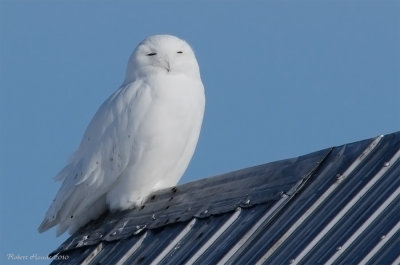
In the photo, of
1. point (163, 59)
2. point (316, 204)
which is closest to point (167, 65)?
point (163, 59)

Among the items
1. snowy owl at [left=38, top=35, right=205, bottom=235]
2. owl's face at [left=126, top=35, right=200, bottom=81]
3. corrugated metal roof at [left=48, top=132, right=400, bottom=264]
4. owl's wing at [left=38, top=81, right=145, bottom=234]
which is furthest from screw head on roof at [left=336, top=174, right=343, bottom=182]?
owl's face at [left=126, top=35, right=200, bottom=81]

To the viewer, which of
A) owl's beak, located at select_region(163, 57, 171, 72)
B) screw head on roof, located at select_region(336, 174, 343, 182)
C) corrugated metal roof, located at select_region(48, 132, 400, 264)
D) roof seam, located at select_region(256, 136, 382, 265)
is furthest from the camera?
owl's beak, located at select_region(163, 57, 171, 72)

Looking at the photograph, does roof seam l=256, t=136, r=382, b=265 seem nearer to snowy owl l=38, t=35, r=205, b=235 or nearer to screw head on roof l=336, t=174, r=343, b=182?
screw head on roof l=336, t=174, r=343, b=182

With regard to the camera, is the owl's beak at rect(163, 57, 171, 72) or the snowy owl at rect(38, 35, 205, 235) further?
the owl's beak at rect(163, 57, 171, 72)

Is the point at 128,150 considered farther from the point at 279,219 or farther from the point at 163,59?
the point at 279,219

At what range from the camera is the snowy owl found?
13156 millimetres

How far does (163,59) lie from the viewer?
544 inches

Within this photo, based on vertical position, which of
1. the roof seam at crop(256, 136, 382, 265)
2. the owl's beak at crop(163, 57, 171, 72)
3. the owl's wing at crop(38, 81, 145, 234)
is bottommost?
the roof seam at crop(256, 136, 382, 265)

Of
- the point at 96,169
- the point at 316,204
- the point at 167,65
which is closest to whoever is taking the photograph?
the point at 316,204

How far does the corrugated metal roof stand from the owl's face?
1745 millimetres

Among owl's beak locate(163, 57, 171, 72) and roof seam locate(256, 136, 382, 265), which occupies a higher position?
owl's beak locate(163, 57, 171, 72)

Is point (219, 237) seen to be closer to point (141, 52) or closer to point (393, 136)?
point (393, 136)

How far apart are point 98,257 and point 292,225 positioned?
6.65 feet

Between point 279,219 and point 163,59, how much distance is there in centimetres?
364
